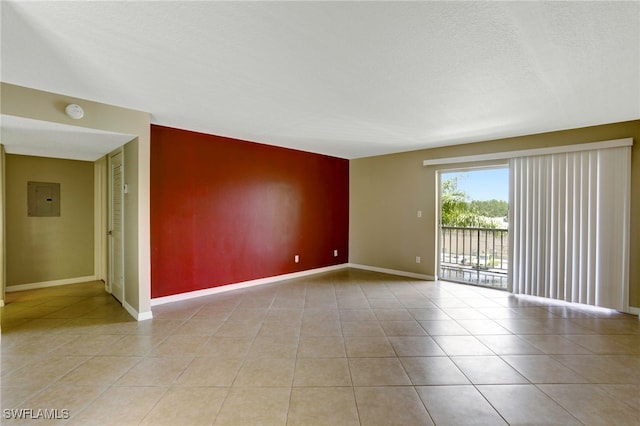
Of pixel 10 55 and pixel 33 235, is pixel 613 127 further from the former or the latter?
pixel 33 235

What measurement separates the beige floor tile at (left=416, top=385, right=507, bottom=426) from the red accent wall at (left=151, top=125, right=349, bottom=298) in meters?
3.36

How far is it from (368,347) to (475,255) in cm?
378

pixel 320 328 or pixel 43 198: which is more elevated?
pixel 43 198

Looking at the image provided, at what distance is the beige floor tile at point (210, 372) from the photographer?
214 centimetres

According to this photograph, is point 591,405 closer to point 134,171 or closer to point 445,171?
point 445,171

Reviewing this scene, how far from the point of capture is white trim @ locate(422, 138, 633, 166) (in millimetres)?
3592

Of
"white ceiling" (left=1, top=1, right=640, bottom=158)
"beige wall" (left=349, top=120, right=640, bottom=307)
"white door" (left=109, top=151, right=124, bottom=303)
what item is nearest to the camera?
"white ceiling" (left=1, top=1, right=640, bottom=158)

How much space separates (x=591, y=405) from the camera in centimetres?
190

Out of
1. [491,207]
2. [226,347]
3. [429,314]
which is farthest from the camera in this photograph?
[491,207]

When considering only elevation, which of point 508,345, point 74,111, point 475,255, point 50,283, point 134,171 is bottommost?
point 508,345

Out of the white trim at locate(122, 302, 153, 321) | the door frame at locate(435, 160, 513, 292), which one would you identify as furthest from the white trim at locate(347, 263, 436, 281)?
the white trim at locate(122, 302, 153, 321)

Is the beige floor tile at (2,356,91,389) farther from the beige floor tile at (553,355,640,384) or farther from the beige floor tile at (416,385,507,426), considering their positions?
the beige floor tile at (553,355,640,384)

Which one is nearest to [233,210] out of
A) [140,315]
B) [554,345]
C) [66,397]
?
[140,315]

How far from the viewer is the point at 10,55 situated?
2.10 m
